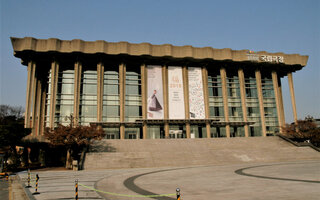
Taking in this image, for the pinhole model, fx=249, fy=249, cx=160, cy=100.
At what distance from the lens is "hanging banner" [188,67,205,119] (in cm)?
6225

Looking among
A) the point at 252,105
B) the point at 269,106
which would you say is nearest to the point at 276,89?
the point at 269,106

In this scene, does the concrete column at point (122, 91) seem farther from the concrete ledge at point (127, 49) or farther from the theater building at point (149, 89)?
the concrete ledge at point (127, 49)

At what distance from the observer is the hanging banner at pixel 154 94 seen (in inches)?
2359

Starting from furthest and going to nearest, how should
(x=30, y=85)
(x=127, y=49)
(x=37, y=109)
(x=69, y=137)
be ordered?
(x=37, y=109)
(x=127, y=49)
(x=30, y=85)
(x=69, y=137)

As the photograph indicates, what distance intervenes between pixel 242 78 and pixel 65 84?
4578 centimetres

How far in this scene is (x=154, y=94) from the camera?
60.7 meters

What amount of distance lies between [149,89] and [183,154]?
2700 centimetres

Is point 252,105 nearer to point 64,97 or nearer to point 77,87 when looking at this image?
point 77,87

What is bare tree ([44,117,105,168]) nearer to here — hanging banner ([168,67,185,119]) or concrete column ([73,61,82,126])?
concrete column ([73,61,82,126])

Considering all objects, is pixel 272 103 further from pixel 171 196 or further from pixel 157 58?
pixel 171 196

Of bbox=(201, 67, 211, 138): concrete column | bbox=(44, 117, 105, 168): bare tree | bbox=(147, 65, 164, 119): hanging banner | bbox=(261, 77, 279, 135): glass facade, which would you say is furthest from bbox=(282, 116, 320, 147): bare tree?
bbox=(44, 117, 105, 168): bare tree

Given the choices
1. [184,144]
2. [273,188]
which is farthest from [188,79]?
[273,188]

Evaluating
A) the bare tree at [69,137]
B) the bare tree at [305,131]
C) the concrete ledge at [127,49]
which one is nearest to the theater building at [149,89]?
the concrete ledge at [127,49]

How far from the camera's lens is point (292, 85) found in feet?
234
